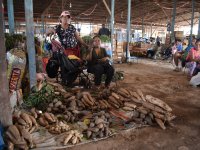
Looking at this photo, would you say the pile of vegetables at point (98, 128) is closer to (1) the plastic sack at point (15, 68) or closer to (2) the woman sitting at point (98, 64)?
(1) the plastic sack at point (15, 68)

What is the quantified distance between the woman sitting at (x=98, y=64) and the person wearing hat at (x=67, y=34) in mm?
364

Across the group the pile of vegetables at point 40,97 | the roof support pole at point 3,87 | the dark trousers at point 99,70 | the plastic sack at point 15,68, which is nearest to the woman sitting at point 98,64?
the dark trousers at point 99,70

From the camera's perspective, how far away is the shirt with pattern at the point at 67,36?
15.2ft

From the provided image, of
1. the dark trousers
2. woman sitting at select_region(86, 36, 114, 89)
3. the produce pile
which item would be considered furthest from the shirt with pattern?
the produce pile

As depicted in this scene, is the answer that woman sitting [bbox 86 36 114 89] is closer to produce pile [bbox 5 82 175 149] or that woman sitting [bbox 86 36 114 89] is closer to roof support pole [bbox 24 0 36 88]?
produce pile [bbox 5 82 175 149]

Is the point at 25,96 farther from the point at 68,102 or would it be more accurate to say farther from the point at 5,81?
the point at 5,81

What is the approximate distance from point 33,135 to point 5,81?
30.8 inches

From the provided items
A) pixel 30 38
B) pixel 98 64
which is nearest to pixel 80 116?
pixel 30 38

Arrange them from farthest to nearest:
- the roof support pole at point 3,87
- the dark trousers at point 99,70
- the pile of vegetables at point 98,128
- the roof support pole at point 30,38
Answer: the dark trousers at point 99,70, the roof support pole at point 30,38, the pile of vegetables at point 98,128, the roof support pole at point 3,87

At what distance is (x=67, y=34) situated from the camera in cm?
469

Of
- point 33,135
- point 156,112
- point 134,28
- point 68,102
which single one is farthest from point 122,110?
point 134,28

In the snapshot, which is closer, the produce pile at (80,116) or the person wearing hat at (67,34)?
the produce pile at (80,116)

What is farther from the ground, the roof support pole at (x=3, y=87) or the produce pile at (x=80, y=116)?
the roof support pole at (x=3, y=87)

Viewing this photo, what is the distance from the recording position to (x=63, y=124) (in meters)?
3.03
